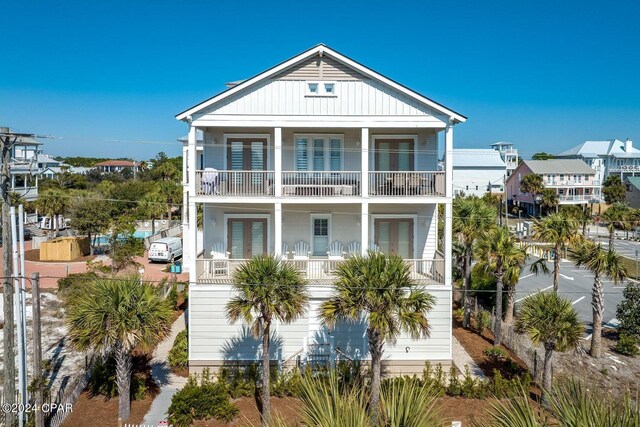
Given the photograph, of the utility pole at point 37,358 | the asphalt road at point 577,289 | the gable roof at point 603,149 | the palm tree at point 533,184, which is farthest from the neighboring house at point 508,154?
the utility pole at point 37,358

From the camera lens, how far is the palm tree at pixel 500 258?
62.7 ft

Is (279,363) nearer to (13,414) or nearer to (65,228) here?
(13,414)

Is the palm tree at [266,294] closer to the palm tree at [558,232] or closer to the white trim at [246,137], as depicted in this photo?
the white trim at [246,137]

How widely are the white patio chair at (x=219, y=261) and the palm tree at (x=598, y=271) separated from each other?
13731mm

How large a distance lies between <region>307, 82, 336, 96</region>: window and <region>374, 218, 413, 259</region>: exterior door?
567 cm

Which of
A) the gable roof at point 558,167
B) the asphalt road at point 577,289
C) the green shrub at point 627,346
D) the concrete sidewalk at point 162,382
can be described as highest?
the gable roof at point 558,167

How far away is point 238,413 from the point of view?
Answer: 1374 cm

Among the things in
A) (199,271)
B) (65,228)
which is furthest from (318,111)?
(65,228)

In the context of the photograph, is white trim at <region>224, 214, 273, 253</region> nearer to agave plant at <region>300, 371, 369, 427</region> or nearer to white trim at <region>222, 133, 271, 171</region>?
white trim at <region>222, 133, 271, 171</region>

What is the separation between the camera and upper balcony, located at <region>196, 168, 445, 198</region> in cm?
1781

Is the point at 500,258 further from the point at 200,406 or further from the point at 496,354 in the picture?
the point at 200,406

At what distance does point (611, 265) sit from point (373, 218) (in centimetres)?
922

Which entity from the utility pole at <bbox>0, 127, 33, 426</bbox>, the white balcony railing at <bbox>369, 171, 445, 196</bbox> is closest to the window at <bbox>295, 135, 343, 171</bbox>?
the white balcony railing at <bbox>369, 171, 445, 196</bbox>

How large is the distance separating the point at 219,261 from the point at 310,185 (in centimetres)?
430
